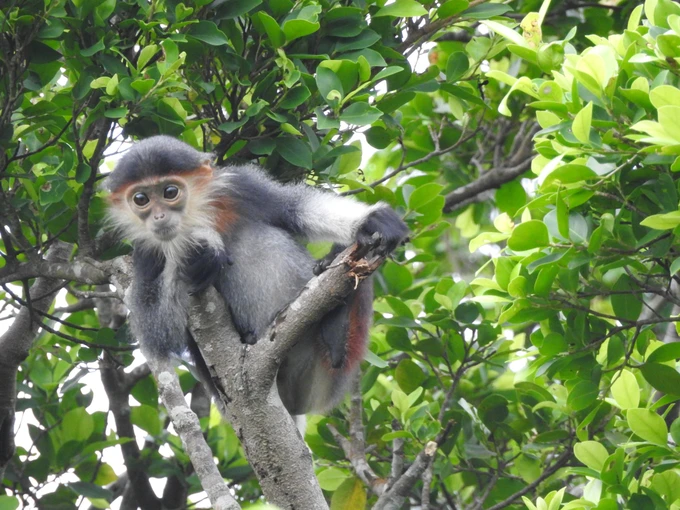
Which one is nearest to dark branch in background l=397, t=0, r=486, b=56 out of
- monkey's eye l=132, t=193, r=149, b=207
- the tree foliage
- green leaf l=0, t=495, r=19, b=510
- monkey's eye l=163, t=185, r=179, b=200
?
the tree foliage

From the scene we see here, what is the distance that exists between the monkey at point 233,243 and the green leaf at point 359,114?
0.41 m

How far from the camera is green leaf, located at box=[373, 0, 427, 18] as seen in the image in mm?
4289

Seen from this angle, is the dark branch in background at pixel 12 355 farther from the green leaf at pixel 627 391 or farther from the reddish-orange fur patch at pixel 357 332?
the green leaf at pixel 627 391

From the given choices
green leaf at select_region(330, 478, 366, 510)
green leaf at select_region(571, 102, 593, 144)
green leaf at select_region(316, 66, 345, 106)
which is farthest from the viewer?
green leaf at select_region(330, 478, 366, 510)

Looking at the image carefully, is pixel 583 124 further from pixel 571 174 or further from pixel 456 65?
pixel 456 65

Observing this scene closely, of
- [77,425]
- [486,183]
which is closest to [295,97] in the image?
[77,425]

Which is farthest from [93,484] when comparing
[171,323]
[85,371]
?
[171,323]

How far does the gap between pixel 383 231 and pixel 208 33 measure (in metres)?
1.13

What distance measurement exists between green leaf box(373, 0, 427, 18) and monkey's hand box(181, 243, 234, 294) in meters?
1.37

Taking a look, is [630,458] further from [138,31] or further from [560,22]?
[560,22]

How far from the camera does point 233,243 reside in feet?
14.7

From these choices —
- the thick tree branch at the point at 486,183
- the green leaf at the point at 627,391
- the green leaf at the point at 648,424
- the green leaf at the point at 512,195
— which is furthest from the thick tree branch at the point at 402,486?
the green leaf at the point at 512,195

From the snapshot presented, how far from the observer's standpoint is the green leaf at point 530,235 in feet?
11.5

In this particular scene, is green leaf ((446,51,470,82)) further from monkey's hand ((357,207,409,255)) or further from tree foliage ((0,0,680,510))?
monkey's hand ((357,207,409,255))
